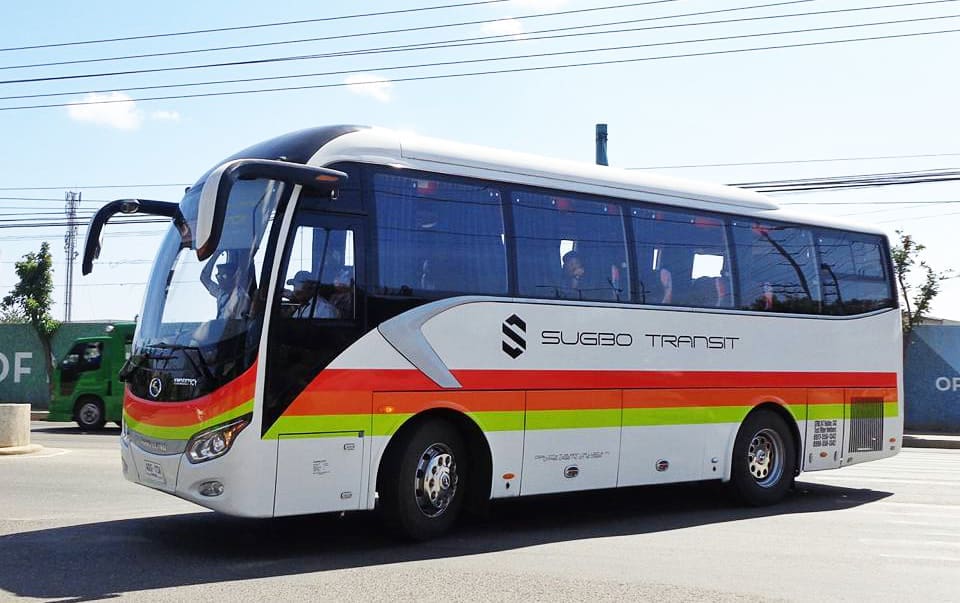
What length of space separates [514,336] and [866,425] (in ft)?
19.9

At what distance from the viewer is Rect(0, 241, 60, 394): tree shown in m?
31.8

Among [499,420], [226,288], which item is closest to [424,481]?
[499,420]

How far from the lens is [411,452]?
8961mm

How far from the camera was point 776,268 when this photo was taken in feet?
40.9

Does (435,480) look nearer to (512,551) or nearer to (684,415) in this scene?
(512,551)

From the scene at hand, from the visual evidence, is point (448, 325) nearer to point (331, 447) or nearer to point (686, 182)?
point (331, 447)

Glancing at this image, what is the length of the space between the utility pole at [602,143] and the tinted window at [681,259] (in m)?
13.8

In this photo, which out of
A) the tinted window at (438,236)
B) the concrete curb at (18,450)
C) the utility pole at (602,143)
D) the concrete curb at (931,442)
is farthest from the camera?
the utility pole at (602,143)

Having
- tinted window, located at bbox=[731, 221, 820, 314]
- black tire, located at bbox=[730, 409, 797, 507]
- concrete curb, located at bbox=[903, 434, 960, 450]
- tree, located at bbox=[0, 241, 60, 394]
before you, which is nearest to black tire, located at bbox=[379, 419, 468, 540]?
black tire, located at bbox=[730, 409, 797, 507]

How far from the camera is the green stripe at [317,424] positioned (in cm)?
817

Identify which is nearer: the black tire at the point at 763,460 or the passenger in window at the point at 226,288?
the passenger in window at the point at 226,288

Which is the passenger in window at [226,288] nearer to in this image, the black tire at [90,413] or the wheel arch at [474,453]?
the wheel arch at [474,453]

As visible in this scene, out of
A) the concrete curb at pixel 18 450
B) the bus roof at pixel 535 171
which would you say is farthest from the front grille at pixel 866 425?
the concrete curb at pixel 18 450

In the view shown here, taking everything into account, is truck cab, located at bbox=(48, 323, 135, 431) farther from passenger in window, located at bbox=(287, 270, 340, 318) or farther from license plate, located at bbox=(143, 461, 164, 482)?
passenger in window, located at bbox=(287, 270, 340, 318)
